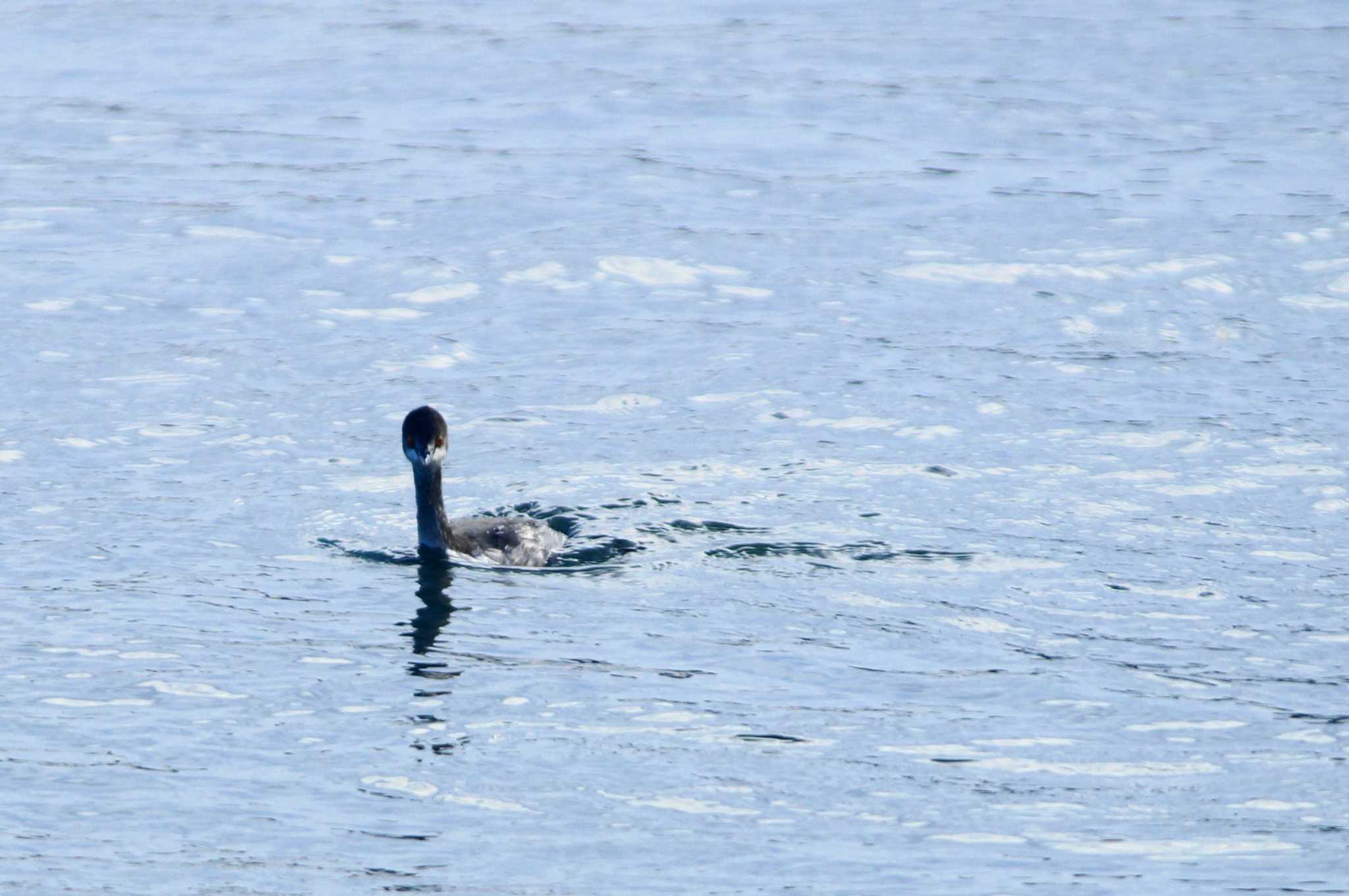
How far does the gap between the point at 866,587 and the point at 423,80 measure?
16.5m

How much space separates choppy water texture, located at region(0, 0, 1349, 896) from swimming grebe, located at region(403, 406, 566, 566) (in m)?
0.23

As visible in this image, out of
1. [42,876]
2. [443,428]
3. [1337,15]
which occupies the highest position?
[1337,15]

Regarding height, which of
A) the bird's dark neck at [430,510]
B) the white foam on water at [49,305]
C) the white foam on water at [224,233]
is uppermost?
the white foam on water at [224,233]

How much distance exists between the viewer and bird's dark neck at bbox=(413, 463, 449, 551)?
1352 cm

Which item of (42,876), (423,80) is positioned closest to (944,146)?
(423,80)

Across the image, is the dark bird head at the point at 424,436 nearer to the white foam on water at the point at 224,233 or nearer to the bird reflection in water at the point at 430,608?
the bird reflection in water at the point at 430,608

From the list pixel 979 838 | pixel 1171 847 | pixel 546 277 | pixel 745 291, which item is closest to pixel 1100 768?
pixel 1171 847

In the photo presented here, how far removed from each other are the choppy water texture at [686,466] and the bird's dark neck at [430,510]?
232mm

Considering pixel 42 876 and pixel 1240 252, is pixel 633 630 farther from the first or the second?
pixel 1240 252

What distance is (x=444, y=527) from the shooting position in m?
13.7

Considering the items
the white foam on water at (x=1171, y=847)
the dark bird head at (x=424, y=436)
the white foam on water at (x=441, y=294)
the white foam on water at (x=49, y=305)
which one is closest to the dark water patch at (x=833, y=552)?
the dark bird head at (x=424, y=436)

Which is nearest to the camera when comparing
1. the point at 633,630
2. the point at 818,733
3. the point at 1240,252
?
the point at 818,733

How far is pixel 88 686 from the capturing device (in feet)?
37.6

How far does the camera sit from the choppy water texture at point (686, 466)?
32.5 ft
